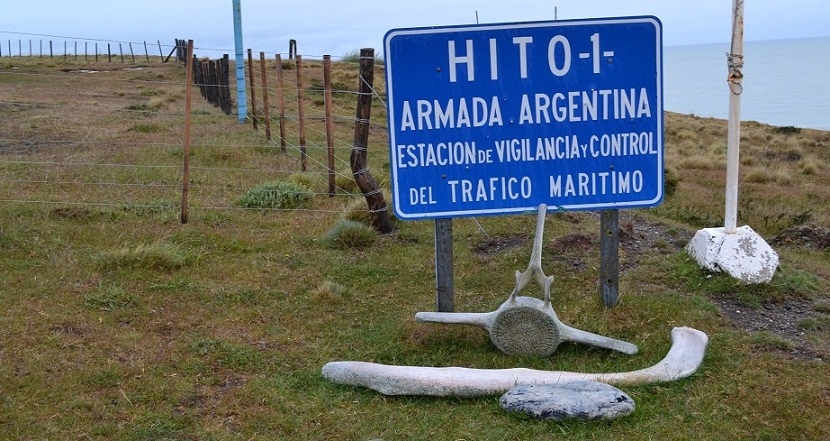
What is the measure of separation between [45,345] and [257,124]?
1284 centimetres

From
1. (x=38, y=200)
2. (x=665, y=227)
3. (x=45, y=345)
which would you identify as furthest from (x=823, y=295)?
(x=38, y=200)

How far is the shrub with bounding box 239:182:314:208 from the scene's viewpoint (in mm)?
9039

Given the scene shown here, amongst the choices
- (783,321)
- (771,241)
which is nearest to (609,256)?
(783,321)

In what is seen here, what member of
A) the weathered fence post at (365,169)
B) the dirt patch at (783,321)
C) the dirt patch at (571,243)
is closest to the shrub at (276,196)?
the weathered fence post at (365,169)

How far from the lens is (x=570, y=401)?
4078 millimetres

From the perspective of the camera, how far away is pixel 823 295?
240 inches

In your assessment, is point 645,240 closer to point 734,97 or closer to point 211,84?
point 734,97

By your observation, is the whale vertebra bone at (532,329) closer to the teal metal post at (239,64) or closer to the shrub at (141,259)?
the shrub at (141,259)

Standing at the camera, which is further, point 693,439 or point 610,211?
point 610,211

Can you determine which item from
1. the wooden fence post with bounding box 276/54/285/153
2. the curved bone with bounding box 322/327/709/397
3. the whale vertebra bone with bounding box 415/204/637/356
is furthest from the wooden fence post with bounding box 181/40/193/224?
the wooden fence post with bounding box 276/54/285/153

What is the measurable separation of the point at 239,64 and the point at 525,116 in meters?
15.2

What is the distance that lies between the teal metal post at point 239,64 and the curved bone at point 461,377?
1440 cm

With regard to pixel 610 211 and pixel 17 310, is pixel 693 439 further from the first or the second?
pixel 17 310

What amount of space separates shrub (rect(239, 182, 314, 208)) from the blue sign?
157 inches
